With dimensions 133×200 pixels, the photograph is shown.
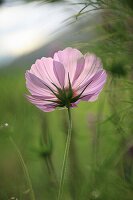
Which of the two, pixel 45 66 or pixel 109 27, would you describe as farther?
pixel 109 27

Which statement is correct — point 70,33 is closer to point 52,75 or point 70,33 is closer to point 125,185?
point 52,75

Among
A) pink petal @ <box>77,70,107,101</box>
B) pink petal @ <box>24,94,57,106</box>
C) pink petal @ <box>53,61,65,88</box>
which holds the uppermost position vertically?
pink petal @ <box>53,61,65,88</box>

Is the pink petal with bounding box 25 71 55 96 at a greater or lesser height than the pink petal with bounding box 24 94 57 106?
greater

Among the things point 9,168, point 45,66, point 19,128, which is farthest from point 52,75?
point 9,168

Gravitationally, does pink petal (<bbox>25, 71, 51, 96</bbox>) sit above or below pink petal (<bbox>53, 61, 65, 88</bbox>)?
below

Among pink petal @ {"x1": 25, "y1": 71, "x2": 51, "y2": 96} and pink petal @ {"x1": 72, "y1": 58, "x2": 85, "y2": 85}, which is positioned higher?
pink petal @ {"x1": 72, "y1": 58, "x2": 85, "y2": 85}

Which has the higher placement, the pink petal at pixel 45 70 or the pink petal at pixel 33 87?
the pink petal at pixel 45 70

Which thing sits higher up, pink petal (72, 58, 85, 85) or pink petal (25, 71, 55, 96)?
pink petal (72, 58, 85, 85)
